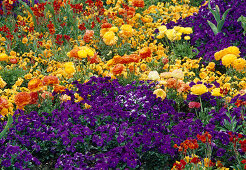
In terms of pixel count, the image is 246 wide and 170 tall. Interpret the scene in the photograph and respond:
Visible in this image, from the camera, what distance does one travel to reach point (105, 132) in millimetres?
3125

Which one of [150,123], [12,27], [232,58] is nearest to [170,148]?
[150,123]

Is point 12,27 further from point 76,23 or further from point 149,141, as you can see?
point 149,141

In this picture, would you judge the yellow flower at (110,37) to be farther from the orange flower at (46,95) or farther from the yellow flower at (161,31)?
the orange flower at (46,95)

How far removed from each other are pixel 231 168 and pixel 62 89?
6.53ft

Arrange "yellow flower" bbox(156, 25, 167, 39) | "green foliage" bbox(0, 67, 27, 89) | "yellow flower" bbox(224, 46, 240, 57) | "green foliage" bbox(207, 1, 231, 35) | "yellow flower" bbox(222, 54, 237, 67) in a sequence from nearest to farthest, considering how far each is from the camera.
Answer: "yellow flower" bbox(222, 54, 237, 67) < "yellow flower" bbox(224, 46, 240, 57) < "green foliage" bbox(0, 67, 27, 89) < "green foliage" bbox(207, 1, 231, 35) < "yellow flower" bbox(156, 25, 167, 39)

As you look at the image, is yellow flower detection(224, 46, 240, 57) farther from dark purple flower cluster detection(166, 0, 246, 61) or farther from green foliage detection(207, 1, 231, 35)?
green foliage detection(207, 1, 231, 35)

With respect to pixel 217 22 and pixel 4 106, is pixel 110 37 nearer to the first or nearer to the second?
pixel 217 22

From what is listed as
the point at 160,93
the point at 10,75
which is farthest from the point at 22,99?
the point at 160,93

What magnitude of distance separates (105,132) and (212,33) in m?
2.83

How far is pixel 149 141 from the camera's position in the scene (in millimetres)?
2797

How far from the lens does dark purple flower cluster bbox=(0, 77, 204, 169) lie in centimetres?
270

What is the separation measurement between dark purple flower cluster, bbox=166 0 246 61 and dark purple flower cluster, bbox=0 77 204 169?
1751 mm

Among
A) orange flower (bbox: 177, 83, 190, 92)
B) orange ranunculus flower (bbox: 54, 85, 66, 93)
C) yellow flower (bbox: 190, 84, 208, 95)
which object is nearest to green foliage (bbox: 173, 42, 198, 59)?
orange flower (bbox: 177, 83, 190, 92)

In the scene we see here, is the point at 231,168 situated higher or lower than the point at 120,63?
lower
